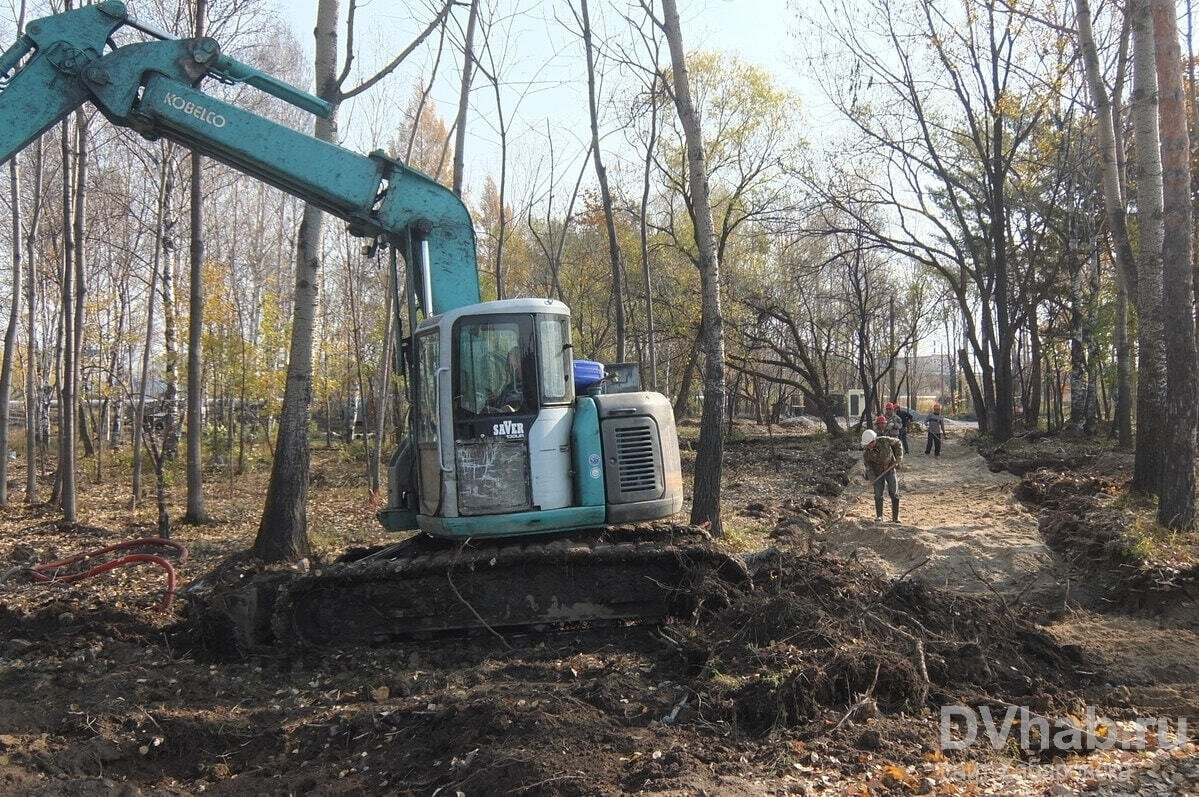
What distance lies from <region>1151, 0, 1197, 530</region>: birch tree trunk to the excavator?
596cm

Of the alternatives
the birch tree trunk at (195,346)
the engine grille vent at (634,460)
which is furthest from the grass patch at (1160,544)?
the birch tree trunk at (195,346)

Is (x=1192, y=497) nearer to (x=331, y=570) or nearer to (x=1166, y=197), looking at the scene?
(x=1166, y=197)

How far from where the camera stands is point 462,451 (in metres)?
7.47

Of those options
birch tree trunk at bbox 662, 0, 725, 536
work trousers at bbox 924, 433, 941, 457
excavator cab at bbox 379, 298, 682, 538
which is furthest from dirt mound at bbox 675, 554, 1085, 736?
work trousers at bbox 924, 433, 941, 457

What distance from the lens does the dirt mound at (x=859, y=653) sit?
5.48 m

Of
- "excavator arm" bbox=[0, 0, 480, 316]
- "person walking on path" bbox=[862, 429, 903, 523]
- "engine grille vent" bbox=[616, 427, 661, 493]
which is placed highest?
"excavator arm" bbox=[0, 0, 480, 316]

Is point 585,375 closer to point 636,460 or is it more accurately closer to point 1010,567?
point 636,460

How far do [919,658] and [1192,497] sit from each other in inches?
246

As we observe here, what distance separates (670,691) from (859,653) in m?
1.27

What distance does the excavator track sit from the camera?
24.2 ft

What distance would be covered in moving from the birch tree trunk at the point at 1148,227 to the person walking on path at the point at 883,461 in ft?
10.7

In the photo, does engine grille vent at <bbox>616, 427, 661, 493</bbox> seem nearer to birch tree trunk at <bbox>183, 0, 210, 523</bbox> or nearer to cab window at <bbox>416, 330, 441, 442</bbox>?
cab window at <bbox>416, 330, 441, 442</bbox>

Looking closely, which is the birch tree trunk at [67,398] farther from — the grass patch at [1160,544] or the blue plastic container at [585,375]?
the grass patch at [1160,544]

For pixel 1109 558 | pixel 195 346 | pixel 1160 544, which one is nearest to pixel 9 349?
pixel 195 346
